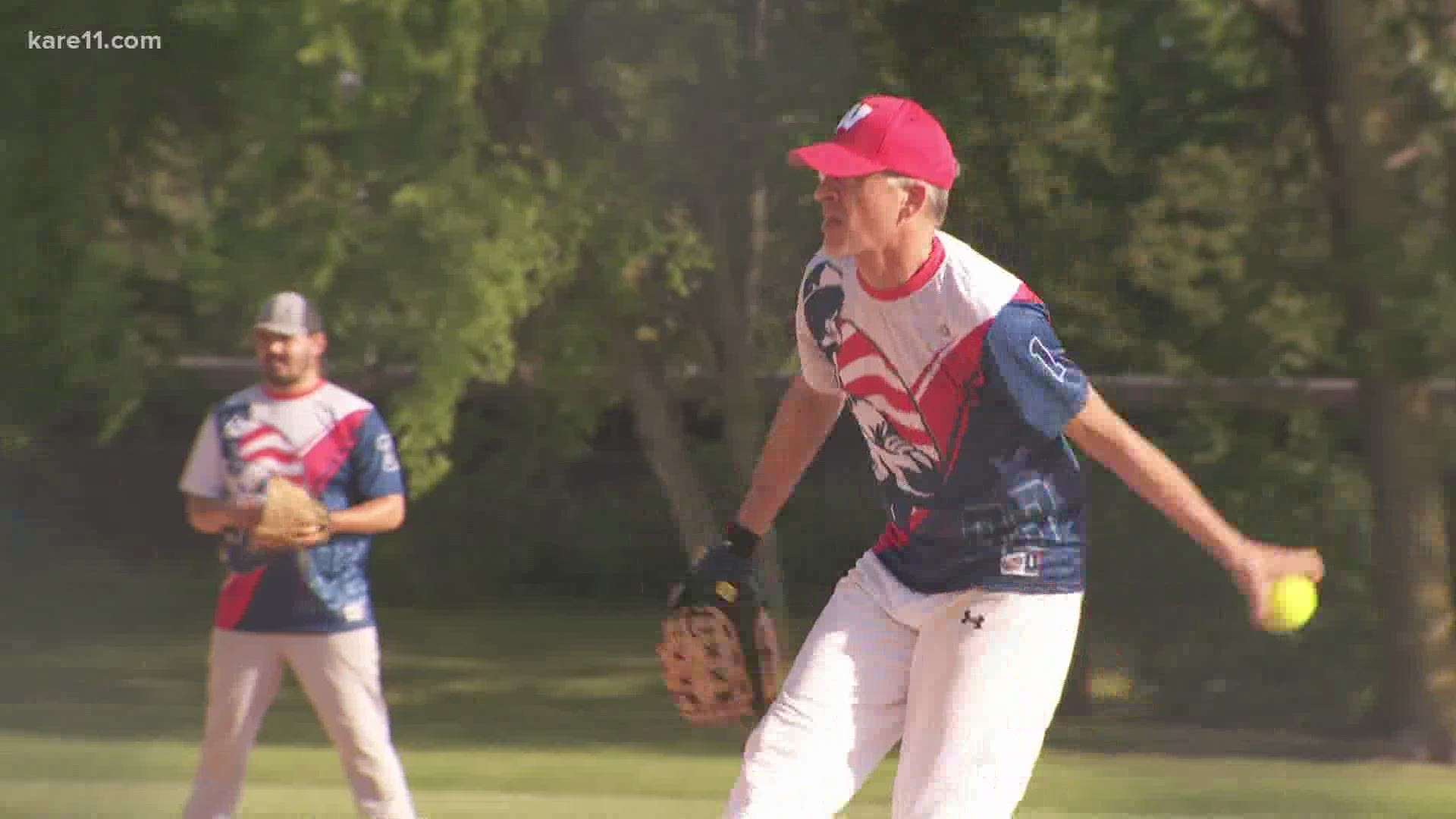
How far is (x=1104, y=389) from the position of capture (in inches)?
650

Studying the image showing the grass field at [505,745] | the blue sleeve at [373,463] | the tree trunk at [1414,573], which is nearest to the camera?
the blue sleeve at [373,463]

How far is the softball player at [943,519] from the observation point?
14.6 ft

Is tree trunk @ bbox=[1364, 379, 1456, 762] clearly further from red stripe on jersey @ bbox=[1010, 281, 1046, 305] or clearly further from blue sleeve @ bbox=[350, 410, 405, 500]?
red stripe on jersey @ bbox=[1010, 281, 1046, 305]

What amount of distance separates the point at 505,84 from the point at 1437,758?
24.2ft

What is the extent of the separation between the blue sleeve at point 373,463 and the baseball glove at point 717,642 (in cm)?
264

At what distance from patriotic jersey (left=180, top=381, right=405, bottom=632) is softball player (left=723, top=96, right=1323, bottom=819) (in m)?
3.10

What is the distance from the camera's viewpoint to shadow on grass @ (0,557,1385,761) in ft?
51.8

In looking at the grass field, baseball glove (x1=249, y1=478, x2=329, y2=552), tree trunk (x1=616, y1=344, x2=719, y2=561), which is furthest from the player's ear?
tree trunk (x1=616, y1=344, x2=719, y2=561)

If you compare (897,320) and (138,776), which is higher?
(897,320)

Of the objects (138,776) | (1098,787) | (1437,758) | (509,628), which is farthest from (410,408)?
(509,628)

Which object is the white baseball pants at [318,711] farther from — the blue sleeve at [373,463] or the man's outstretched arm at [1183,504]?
the man's outstretched arm at [1183,504]

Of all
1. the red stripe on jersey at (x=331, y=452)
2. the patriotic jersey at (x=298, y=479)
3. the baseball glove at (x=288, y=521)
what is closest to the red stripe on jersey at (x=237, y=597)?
the patriotic jersey at (x=298, y=479)

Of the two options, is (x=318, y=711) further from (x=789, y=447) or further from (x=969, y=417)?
(x=969, y=417)

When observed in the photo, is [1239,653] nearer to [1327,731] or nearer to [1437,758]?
[1327,731]
